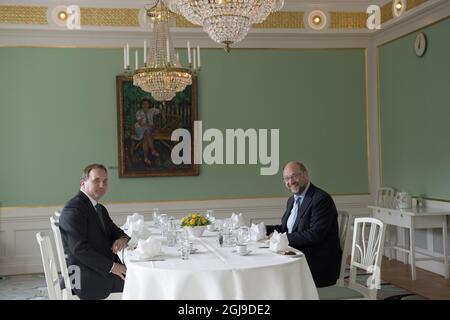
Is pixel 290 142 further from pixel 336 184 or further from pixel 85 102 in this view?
pixel 85 102

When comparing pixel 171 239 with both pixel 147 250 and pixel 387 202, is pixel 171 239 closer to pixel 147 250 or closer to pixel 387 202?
pixel 147 250

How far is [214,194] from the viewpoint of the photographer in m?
7.97

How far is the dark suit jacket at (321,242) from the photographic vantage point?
4438mm

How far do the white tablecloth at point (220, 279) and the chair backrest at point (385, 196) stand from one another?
4228 mm

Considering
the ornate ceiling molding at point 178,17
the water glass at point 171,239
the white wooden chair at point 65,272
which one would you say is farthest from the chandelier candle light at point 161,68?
the ornate ceiling molding at point 178,17

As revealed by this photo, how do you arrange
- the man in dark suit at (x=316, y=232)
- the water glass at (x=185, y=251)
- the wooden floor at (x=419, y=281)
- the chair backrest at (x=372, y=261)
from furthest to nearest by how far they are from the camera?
the wooden floor at (x=419, y=281) → the man in dark suit at (x=316, y=232) → the chair backrest at (x=372, y=261) → the water glass at (x=185, y=251)

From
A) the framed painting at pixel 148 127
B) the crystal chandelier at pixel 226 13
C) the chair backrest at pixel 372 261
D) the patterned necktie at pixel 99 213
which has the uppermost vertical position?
the crystal chandelier at pixel 226 13

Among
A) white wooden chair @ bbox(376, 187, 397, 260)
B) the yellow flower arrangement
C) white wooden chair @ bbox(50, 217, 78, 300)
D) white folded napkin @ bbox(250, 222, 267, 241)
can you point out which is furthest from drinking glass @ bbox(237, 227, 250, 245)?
white wooden chair @ bbox(376, 187, 397, 260)

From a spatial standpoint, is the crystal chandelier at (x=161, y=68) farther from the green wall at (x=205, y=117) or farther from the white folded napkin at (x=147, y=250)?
the green wall at (x=205, y=117)

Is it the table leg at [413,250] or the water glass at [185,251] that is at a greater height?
the water glass at [185,251]

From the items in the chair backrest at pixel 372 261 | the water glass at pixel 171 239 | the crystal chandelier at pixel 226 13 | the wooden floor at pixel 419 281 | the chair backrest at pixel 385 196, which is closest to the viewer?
the crystal chandelier at pixel 226 13

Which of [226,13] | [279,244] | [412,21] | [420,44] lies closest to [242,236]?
[279,244]

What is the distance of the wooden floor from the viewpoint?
603cm

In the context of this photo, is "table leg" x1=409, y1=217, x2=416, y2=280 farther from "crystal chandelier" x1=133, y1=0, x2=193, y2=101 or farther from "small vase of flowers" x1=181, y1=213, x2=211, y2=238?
"crystal chandelier" x1=133, y1=0, x2=193, y2=101
